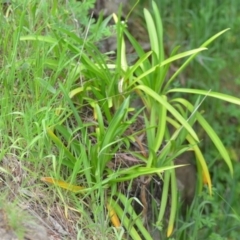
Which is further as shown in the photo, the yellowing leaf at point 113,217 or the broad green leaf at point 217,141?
the broad green leaf at point 217,141

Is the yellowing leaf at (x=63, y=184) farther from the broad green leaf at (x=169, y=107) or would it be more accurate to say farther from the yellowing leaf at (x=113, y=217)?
the broad green leaf at (x=169, y=107)

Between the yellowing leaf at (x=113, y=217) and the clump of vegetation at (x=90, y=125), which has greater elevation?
the clump of vegetation at (x=90, y=125)

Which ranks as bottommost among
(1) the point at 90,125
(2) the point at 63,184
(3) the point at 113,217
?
(3) the point at 113,217

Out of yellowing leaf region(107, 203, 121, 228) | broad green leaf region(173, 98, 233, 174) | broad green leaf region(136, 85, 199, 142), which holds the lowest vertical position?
yellowing leaf region(107, 203, 121, 228)

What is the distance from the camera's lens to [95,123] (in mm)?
2635

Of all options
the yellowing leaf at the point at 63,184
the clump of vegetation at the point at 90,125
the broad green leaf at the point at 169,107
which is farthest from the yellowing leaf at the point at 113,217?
the broad green leaf at the point at 169,107

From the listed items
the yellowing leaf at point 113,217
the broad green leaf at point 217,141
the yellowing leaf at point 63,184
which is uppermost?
the broad green leaf at point 217,141

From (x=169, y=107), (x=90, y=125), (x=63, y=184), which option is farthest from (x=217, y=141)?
(x=63, y=184)

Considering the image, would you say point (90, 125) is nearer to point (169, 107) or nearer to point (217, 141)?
point (169, 107)

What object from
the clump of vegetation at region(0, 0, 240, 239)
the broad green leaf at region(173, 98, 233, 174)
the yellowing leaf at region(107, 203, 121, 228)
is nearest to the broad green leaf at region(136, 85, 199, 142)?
the clump of vegetation at region(0, 0, 240, 239)

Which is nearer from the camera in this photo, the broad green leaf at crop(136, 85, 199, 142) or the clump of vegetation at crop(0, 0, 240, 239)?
the clump of vegetation at crop(0, 0, 240, 239)

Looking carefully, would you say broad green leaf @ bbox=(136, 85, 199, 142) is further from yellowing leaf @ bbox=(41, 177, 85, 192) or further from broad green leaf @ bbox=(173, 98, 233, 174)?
yellowing leaf @ bbox=(41, 177, 85, 192)

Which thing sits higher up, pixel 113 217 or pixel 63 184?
pixel 63 184

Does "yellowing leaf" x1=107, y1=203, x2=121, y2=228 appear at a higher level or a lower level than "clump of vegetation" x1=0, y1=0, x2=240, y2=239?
lower
